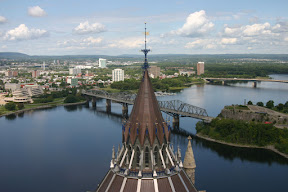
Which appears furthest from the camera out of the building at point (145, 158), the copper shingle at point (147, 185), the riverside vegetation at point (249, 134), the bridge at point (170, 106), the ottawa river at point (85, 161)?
the bridge at point (170, 106)

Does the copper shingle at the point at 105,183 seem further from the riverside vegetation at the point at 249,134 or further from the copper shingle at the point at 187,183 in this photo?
the riverside vegetation at the point at 249,134

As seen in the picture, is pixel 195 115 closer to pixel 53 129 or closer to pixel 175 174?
pixel 53 129

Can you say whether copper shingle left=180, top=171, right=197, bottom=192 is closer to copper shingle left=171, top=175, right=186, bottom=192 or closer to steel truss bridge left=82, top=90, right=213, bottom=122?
copper shingle left=171, top=175, right=186, bottom=192

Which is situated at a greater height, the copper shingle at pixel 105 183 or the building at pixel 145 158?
the building at pixel 145 158

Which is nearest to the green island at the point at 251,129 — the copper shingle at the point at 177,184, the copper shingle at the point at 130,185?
the copper shingle at the point at 177,184

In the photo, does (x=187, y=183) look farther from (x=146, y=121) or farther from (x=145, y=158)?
(x=146, y=121)

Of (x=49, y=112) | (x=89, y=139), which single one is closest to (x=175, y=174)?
(x=89, y=139)

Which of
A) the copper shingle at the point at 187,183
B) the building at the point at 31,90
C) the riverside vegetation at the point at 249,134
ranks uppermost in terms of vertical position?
the copper shingle at the point at 187,183

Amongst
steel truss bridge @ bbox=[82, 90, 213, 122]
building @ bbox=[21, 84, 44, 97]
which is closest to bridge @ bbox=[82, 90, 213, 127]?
steel truss bridge @ bbox=[82, 90, 213, 122]
